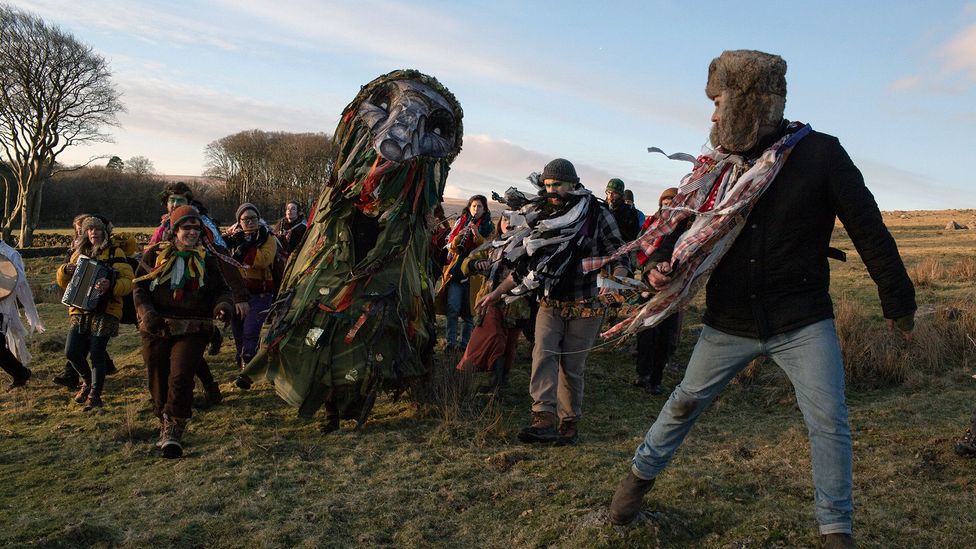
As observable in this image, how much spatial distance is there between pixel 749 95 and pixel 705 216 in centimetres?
56

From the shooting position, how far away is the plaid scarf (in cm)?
324

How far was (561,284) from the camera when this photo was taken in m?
5.28

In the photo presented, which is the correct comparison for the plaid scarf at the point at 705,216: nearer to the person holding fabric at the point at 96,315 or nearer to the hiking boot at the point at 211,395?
the hiking boot at the point at 211,395

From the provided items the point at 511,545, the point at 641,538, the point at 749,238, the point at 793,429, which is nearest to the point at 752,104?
the point at 749,238

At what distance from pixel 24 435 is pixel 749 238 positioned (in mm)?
5544

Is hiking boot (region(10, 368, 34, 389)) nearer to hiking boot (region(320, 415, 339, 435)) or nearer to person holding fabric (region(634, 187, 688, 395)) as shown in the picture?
hiking boot (region(320, 415, 339, 435))

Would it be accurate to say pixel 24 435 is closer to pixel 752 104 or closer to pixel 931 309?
pixel 752 104

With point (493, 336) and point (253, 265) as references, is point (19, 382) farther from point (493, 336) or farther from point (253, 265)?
point (493, 336)

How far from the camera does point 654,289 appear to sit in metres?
3.59

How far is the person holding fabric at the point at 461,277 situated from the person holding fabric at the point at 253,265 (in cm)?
195

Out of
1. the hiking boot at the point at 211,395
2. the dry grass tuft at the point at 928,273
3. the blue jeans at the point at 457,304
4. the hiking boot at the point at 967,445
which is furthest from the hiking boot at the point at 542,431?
the dry grass tuft at the point at 928,273

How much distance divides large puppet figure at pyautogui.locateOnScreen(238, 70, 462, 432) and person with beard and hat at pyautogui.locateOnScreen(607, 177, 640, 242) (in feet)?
8.59

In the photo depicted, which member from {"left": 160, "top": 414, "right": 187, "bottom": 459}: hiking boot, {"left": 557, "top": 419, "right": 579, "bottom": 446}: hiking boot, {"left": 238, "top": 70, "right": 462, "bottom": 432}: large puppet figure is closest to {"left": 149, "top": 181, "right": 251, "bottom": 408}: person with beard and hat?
{"left": 238, "top": 70, "right": 462, "bottom": 432}: large puppet figure

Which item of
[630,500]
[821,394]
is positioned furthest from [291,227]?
[821,394]
